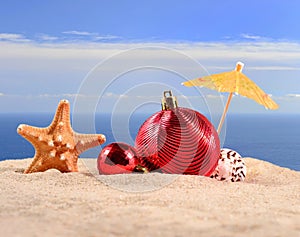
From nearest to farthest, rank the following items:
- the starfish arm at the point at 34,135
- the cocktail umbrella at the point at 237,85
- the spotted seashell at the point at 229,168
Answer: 1. the spotted seashell at the point at 229,168
2. the starfish arm at the point at 34,135
3. the cocktail umbrella at the point at 237,85

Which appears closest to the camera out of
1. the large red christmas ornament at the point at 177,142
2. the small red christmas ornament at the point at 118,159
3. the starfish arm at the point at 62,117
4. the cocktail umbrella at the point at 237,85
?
the large red christmas ornament at the point at 177,142

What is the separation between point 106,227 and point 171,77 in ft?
6.46

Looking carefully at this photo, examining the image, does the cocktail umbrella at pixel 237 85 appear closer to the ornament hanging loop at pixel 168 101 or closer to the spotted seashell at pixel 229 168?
the spotted seashell at pixel 229 168

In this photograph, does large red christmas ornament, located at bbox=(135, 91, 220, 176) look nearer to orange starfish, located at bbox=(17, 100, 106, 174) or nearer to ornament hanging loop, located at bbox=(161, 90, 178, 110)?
ornament hanging loop, located at bbox=(161, 90, 178, 110)

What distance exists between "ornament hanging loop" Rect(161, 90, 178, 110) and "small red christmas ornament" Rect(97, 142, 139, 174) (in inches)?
19.1

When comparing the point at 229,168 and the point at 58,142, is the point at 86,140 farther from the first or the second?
the point at 229,168

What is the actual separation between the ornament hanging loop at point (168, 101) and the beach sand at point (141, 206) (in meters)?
0.64

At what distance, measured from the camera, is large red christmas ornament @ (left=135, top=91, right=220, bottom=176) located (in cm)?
390

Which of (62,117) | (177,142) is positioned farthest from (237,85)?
(62,117)

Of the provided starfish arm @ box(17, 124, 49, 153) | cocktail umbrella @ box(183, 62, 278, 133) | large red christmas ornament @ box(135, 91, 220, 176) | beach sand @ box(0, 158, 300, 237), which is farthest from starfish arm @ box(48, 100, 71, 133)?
cocktail umbrella @ box(183, 62, 278, 133)

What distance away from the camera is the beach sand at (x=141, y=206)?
2.46 m

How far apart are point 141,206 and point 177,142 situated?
3.62 feet

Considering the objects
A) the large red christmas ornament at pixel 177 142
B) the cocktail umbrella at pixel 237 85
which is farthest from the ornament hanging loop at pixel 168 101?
the cocktail umbrella at pixel 237 85

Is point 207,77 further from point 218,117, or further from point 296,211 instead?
point 296,211
